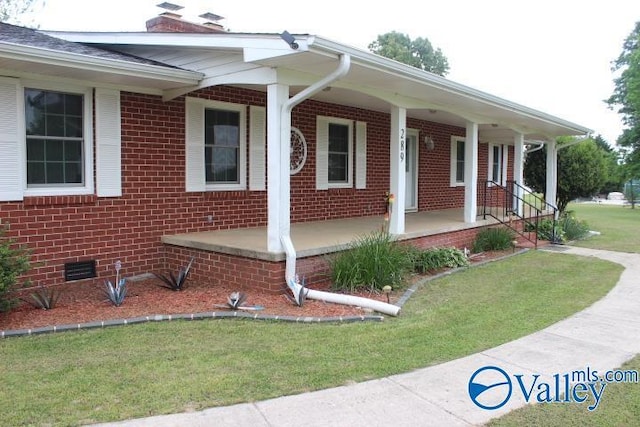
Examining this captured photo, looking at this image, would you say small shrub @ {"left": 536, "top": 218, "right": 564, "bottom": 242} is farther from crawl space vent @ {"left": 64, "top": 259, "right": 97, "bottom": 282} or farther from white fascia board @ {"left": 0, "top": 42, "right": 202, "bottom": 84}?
crawl space vent @ {"left": 64, "top": 259, "right": 97, "bottom": 282}

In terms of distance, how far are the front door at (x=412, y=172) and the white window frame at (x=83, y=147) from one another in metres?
7.88

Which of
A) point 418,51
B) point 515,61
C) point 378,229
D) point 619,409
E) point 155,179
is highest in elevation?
point 418,51

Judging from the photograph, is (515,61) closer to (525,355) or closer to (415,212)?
(415,212)

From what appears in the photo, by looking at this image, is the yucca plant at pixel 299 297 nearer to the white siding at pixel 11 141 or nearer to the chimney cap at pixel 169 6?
the white siding at pixel 11 141

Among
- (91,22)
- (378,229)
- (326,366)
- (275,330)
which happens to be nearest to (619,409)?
(326,366)

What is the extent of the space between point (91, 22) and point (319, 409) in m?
33.7

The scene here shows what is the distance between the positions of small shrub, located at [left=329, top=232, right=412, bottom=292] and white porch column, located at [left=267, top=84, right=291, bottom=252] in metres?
0.89

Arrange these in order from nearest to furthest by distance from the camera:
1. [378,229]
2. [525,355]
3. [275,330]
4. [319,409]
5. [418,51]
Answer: [319,409] → [525,355] → [275,330] → [378,229] → [418,51]

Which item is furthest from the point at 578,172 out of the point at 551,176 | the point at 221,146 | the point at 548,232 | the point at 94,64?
the point at 94,64

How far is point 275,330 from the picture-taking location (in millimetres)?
5309

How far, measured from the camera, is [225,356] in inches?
179

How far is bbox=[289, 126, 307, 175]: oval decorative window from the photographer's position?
962cm

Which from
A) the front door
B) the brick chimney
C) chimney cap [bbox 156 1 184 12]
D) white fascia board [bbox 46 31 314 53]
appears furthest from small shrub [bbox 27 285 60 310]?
the front door

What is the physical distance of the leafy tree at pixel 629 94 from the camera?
26484mm
